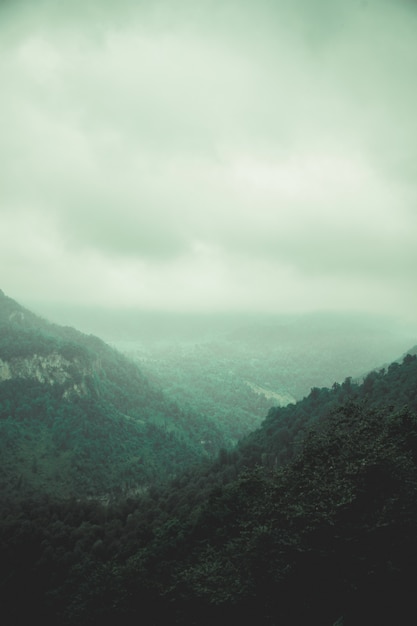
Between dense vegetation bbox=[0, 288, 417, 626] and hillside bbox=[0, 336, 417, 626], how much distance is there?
16cm

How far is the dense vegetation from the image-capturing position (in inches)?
1447

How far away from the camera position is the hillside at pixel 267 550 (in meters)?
36.7

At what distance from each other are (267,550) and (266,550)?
0.40 ft

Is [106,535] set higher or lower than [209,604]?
lower

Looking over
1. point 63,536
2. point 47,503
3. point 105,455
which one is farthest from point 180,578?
point 105,455

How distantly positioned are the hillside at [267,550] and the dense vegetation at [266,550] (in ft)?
0.54

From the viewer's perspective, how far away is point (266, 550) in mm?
45031

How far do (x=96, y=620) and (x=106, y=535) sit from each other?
1741 inches

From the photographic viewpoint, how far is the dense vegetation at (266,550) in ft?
121

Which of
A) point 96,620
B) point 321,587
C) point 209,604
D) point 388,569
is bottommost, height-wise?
point 96,620

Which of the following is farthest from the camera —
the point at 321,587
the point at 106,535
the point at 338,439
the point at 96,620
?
the point at 106,535

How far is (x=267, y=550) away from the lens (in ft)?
148

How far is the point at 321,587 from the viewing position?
3816cm

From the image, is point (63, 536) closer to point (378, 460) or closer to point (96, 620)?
point (96, 620)
